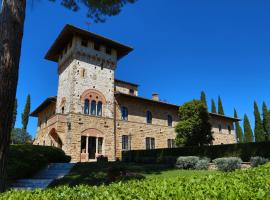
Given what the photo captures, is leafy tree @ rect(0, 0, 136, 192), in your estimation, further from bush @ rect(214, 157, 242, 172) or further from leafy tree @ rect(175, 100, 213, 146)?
leafy tree @ rect(175, 100, 213, 146)

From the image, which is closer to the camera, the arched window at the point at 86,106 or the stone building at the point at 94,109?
the stone building at the point at 94,109

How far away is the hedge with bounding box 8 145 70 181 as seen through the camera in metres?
12.8

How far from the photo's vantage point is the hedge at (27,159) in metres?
12.8

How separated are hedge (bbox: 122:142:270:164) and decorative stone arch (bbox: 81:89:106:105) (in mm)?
5556

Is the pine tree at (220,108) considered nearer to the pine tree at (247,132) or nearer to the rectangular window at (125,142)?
the pine tree at (247,132)

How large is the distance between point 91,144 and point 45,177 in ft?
29.6

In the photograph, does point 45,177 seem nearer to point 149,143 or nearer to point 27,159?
point 27,159

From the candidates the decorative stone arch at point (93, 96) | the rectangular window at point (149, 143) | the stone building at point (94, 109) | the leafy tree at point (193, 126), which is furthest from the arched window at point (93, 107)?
the leafy tree at point (193, 126)

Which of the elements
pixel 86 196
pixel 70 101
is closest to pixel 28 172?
pixel 70 101

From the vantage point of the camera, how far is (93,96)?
24188 mm

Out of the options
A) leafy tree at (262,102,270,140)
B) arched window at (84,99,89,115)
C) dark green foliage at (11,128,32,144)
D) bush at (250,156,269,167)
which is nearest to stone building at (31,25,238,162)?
arched window at (84,99,89,115)

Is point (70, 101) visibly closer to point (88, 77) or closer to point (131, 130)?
point (88, 77)

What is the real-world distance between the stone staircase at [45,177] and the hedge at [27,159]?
0.36 metres

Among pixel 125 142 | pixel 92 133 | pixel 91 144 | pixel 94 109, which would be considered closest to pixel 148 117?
pixel 125 142
